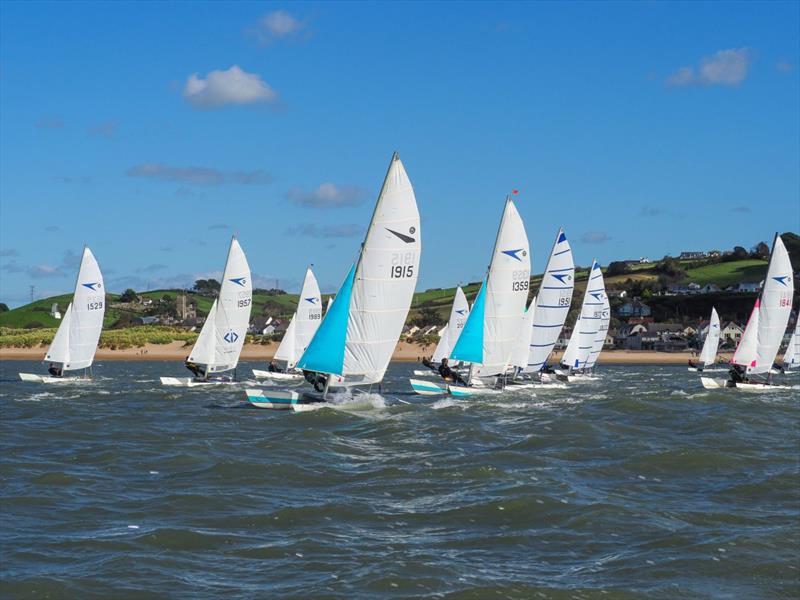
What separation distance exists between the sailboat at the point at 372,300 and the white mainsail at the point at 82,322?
17937mm

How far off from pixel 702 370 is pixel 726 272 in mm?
87264

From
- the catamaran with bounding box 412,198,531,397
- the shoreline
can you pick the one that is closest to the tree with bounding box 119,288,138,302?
the shoreline

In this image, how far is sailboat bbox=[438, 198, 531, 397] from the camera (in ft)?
120

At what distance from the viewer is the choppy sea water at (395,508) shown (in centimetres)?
1181

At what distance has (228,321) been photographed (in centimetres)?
4378

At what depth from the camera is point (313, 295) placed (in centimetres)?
5206

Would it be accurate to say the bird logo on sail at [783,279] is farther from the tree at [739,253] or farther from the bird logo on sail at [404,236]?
the tree at [739,253]

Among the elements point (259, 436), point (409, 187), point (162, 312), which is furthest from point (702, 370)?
point (162, 312)

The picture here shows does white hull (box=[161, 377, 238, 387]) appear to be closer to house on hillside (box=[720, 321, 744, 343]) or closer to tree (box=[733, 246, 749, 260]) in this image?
house on hillside (box=[720, 321, 744, 343])

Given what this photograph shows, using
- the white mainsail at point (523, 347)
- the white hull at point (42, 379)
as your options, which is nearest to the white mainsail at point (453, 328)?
the white mainsail at point (523, 347)

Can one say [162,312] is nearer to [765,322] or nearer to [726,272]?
[726,272]

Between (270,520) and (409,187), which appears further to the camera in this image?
(409,187)

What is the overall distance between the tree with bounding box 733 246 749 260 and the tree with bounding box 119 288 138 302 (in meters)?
101

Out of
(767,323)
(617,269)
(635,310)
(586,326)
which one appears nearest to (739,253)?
(617,269)
